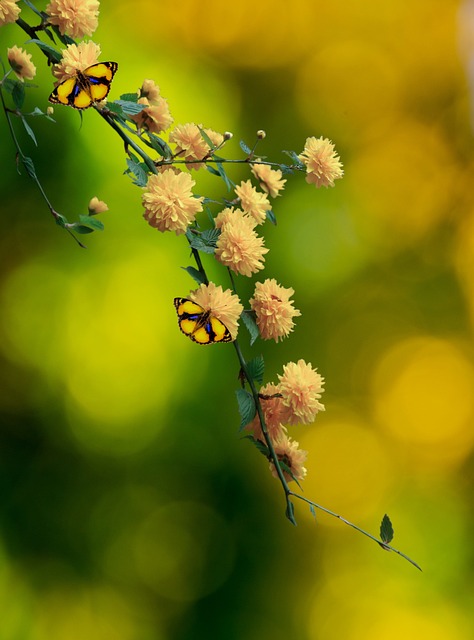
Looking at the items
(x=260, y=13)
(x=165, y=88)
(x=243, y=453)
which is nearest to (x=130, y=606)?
(x=243, y=453)

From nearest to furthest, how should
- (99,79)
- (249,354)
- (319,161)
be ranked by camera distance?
(99,79)
(319,161)
(249,354)

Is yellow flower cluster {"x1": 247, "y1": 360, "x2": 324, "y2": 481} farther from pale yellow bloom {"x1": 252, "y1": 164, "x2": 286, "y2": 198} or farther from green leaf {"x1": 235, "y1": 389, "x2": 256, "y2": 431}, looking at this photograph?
pale yellow bloom {"x1": 252, "y1": 164, "x2": 286, "y2": 198}

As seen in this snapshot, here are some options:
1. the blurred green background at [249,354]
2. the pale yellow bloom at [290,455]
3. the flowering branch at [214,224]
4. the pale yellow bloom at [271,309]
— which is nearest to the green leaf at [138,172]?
the flowering branch at [214,224]

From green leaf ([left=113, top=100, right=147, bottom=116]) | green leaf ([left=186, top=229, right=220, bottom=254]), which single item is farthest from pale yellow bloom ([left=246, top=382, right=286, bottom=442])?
green leaf ([left=113, top=100, right=147, bottom=116])

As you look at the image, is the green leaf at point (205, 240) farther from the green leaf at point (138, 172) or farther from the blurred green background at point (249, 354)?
the blurred green background at point (249, 354)

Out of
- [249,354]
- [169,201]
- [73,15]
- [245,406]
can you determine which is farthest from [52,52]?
[249,354]

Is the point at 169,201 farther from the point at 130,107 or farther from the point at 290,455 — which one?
the point at 290,455
